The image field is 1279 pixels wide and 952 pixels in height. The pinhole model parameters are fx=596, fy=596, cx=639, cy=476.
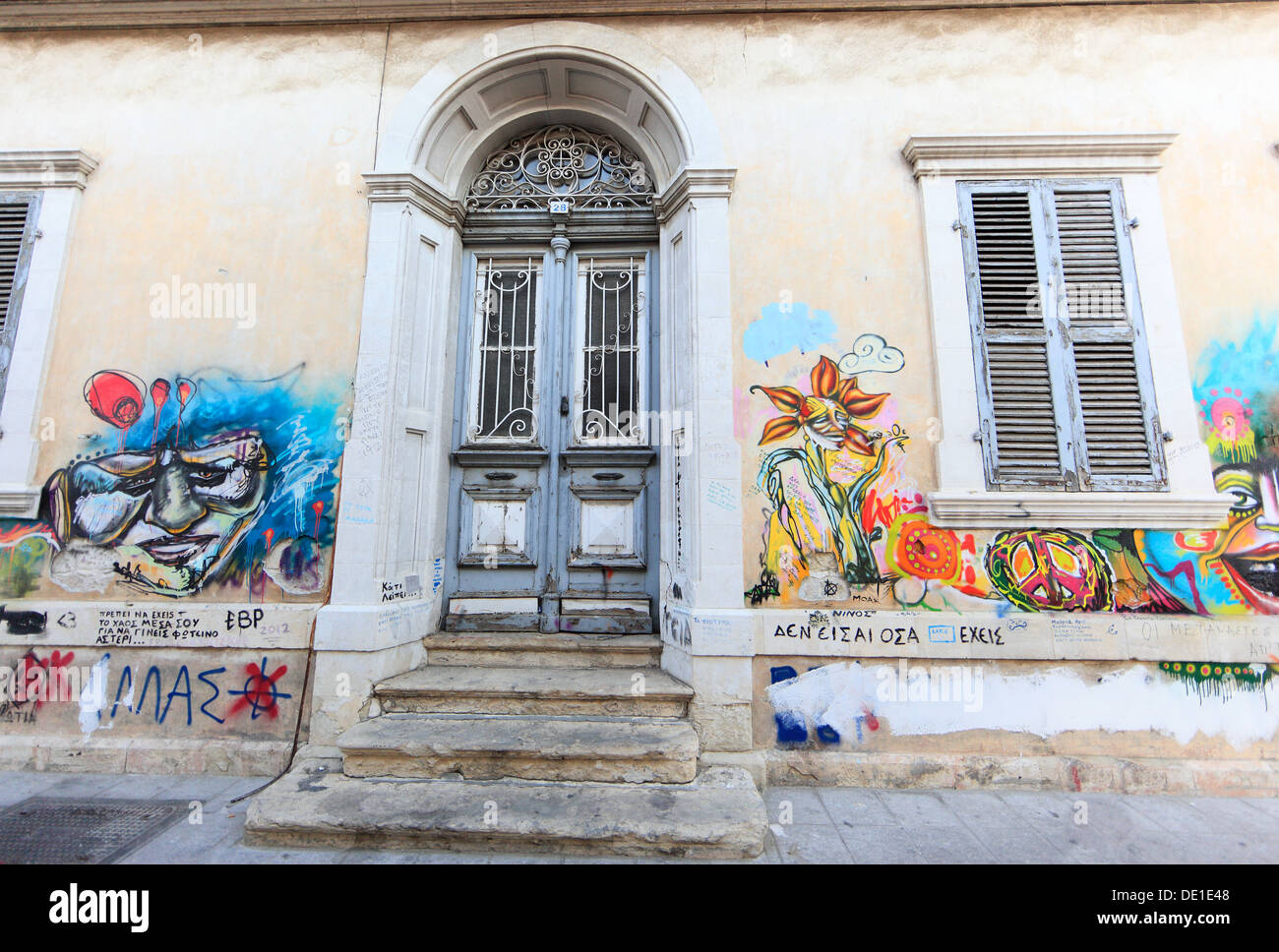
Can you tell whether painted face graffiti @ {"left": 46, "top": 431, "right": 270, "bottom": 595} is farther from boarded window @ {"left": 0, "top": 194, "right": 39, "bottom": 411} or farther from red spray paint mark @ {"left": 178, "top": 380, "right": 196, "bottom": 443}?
boarded window @ {"left": 0, "top": 194, "right": 39, "bottom": 411}

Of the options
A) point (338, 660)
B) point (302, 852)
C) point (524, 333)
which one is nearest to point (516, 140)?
point (524, 333)

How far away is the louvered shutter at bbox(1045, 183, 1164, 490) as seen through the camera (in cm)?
376

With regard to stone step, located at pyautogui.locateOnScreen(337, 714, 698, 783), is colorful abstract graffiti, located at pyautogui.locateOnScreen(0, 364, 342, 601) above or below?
above

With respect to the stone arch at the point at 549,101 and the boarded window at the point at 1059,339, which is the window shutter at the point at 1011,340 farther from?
the stone arch at the point at 549,101

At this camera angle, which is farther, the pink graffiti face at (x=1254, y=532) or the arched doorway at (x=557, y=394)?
the arched doorway at (x=557, y=394)

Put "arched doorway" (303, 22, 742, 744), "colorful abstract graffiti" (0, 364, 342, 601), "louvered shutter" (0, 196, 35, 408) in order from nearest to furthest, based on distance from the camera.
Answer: "arched doorway" (303, 22, 742, 744) → "colorful abstract graffiti" (0, 364, 342, 601) → "louvered shutter" (0, 196, 35, 408)

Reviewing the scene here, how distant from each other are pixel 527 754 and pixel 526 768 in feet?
0.28

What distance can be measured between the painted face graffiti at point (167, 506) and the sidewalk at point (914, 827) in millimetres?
1238

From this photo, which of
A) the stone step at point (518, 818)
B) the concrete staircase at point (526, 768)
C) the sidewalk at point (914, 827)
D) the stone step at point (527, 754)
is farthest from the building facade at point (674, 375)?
the stone step at point (518, 818)

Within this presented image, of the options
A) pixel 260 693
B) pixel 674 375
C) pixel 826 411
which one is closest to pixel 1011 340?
pixel 826 411


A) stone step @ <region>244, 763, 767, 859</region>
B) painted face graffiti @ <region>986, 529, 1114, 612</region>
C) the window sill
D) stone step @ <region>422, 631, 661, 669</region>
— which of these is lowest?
stone step @ <region>244, 763, 767, 859</region>

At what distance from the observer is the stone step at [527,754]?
Result: 3.11 metres

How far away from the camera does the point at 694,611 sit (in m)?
3.65

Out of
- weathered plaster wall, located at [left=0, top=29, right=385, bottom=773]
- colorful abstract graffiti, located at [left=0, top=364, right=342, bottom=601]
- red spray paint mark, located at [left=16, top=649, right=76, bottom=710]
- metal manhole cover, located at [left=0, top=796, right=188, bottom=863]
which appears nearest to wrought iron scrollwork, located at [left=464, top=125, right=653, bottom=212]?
weathered plaster wall, located at [left=0, top=29, right=385, bottom=773]
